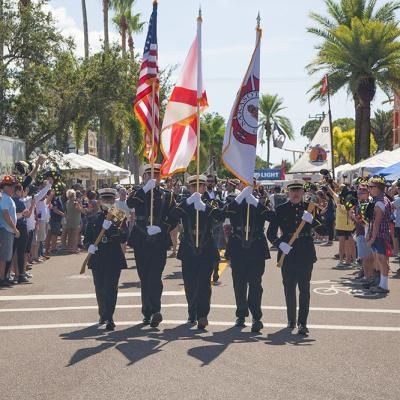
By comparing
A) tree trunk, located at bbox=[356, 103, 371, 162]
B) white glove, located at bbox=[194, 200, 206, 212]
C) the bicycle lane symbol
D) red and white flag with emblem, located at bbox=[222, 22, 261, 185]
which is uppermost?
tree trunk, located at bbox=[356, 103, 371, 162]

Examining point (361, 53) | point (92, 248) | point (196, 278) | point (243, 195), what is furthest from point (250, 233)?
point (361, 53)

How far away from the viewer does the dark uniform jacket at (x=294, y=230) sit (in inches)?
393

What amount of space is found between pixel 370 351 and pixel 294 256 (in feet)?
5.73

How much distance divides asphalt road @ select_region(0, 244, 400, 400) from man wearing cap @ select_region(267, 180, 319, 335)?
1.58 feet

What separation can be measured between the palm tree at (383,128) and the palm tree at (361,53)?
4025 centimetres

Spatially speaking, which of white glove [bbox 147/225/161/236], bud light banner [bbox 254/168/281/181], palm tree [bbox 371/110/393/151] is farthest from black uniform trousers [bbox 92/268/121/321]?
Answer: palm tree [bbox 371/110/393/151]

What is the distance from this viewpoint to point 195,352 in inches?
335

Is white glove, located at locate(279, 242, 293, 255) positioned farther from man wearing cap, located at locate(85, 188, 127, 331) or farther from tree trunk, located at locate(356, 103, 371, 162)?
tree trunk, located at locate(356, 103, 371, 162)

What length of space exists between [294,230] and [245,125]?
176 centimetres

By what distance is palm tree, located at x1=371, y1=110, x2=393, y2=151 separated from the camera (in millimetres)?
79875

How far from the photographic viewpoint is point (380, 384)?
282 inches

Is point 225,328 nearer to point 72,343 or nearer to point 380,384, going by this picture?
point 72,343

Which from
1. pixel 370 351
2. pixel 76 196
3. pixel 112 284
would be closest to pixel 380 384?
pixel 370 351

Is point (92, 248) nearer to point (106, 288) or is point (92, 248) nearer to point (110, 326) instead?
point (106, 288)
